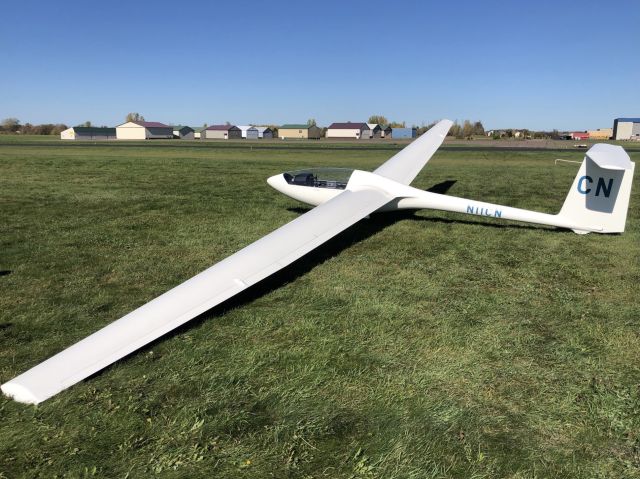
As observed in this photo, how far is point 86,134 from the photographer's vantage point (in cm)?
12481

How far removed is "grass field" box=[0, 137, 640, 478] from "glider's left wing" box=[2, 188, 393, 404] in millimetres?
227

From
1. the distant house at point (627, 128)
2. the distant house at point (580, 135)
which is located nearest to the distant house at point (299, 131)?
the distant house at point (580, 135)

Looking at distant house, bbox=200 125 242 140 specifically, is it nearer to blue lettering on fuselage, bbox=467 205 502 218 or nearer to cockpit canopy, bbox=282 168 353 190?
cockpit canopy, bbox=282 168 353 190

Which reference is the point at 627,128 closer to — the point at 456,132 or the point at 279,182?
the point at 456,132

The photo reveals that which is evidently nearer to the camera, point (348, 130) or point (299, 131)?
point (348, 130)

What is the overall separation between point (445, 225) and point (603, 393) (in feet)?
26.0

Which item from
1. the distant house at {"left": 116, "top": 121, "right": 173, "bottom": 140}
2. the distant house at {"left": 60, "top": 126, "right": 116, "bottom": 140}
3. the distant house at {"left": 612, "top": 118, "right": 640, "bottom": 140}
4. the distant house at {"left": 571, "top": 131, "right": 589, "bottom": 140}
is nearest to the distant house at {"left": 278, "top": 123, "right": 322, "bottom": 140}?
the distant house at {"left": 116, "top": 121, "right": 173, "bottom": 140}

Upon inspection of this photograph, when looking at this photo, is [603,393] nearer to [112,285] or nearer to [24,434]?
[24,434]

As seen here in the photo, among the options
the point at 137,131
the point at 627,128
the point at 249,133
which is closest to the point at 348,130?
the point at 249,133

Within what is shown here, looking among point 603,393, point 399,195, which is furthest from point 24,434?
point 399,195

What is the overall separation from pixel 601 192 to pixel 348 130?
138792 millimetres

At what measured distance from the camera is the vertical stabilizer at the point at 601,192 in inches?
356

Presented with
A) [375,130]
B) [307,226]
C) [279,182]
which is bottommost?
[307,226]

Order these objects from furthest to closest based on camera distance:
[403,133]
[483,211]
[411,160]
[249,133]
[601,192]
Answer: [249,133]
[403,133]
[411,160]
[483,211]
[601,192]
